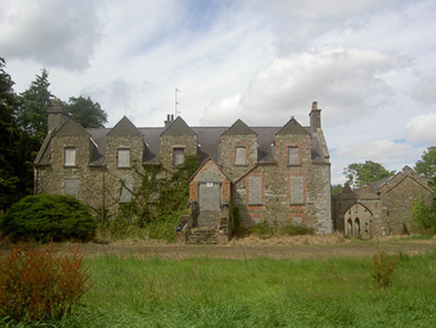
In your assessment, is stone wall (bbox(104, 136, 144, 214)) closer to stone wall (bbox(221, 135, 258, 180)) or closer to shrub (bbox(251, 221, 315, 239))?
stone wall (bbox(221, 135, 258, 180))

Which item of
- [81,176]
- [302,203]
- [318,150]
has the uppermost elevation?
[318,150]

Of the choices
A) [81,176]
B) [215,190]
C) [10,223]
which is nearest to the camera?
[10,223]

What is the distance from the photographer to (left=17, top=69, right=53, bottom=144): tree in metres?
41.0

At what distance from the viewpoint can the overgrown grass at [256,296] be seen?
623cm

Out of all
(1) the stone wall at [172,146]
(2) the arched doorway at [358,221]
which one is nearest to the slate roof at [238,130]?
(1) the stone wall at [172,146]

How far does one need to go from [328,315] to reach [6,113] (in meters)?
22.9

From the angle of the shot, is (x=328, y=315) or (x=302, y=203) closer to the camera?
(x=328, y=315)

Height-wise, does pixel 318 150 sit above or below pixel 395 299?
above

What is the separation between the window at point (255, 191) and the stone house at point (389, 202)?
7.57m

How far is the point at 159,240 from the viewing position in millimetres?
23594

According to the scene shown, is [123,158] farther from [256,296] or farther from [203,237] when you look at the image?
[256,296]

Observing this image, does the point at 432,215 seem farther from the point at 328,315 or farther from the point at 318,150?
the point at 328,315

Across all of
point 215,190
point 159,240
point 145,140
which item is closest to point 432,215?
point 215,190

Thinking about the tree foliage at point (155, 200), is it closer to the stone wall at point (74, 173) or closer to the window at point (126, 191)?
the window at point (126, 191)
